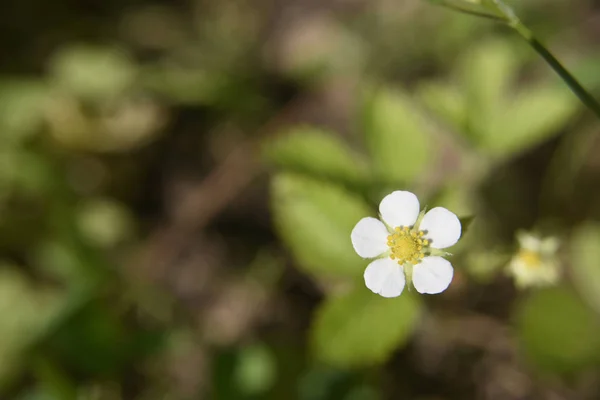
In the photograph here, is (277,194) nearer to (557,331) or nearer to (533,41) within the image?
(533,41)

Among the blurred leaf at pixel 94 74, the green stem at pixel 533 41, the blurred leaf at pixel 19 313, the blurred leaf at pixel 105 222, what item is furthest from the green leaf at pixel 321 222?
the blurred leaf at pixel 94 74

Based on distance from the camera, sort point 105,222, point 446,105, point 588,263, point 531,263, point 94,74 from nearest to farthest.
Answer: point 531,263
point 446,105
point 588,263
point 105,222
point 94,74

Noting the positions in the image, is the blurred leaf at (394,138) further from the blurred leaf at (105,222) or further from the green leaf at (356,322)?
the blurred leaf at (105,222)

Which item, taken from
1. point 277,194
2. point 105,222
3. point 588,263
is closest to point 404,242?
point 277,194

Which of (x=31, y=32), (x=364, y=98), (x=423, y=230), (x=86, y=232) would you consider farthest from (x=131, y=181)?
(x=423, y=230)

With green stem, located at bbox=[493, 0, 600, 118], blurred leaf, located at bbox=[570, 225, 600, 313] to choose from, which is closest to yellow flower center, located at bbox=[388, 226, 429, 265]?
green stem, located at bbox=[493, 0, 600, 118]

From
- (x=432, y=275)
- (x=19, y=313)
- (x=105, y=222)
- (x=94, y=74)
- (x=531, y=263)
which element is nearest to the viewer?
(x=432, y=275)
